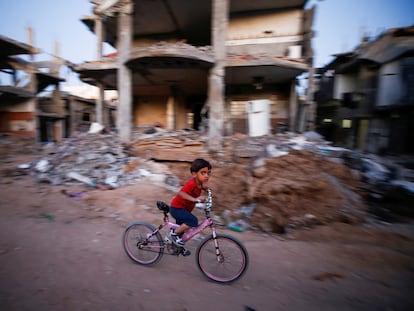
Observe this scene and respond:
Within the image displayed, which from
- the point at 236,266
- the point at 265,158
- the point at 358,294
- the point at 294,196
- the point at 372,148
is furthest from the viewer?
A: the point at 372,148

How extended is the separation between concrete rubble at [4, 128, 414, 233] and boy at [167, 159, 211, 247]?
2.35 m

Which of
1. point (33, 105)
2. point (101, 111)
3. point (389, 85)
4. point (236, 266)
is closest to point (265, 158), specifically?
point (236, 266)

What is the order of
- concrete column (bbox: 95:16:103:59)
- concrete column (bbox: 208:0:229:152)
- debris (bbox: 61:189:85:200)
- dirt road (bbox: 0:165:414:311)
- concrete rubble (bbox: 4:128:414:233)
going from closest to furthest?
dirt road (bbox: 0:165:414:311) → concrete rubble (bbox: 4:128:414:233) → debris (bbox: 61:189:85:200) → concrete column (bbox: 208:0:229:152) → concrete column (bbox: 95:16:103:59)

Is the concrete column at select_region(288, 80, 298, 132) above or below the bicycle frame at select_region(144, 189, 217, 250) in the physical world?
above

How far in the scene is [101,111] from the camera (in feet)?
42.7

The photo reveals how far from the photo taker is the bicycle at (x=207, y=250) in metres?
2.81

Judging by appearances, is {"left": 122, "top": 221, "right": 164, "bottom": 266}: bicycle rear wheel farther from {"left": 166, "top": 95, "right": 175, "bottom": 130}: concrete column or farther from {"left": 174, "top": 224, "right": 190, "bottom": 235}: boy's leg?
{"left": 166, "top": 95, "right": 175, "bottom": 130}: concrete column

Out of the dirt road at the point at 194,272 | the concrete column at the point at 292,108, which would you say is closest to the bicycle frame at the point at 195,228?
the dirt road at the point at 194,272

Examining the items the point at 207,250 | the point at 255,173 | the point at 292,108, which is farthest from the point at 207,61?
the point at 207,250

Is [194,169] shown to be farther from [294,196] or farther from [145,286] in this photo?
[294,196]

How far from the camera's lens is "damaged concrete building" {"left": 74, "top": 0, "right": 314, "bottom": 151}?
9180mm

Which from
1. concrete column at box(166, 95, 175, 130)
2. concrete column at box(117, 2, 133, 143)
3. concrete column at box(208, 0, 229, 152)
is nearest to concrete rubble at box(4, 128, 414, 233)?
concrete column at box(208, 0, 229, 152)

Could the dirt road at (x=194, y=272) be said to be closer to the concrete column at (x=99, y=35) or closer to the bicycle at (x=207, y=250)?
the bicycle at (x=207, y=250)

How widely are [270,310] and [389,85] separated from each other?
16.2 m
